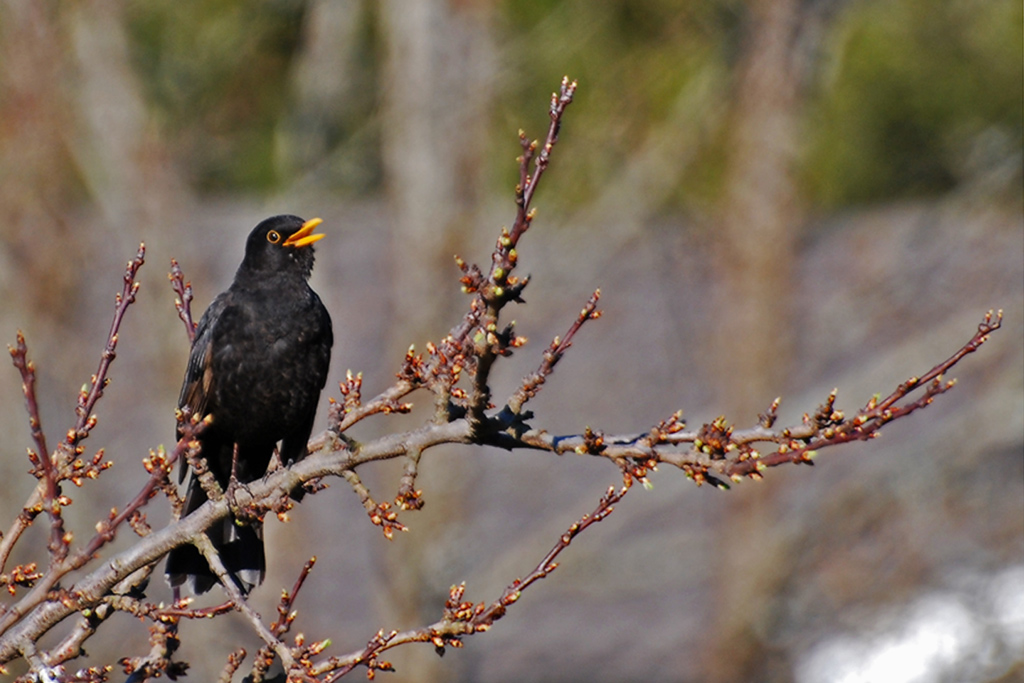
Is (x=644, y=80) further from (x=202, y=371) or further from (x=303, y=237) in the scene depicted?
(x=202, y=371)

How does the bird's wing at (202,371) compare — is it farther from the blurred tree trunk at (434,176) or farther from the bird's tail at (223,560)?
the blurred tree trunk at (434,176)

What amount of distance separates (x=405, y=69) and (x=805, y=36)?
3.49 meters

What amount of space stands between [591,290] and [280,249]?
7.02 meters

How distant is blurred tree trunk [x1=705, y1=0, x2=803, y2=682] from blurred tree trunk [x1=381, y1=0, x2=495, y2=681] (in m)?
2.28

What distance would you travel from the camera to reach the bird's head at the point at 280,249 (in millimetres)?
5148

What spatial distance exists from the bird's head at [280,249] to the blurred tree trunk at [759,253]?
592 cm

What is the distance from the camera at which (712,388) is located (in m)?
12.9

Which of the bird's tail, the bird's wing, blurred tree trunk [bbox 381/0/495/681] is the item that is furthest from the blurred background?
the bird's tail

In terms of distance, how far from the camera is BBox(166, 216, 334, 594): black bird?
4934 mm

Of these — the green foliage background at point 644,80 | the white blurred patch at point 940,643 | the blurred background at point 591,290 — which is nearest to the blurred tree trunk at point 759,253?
the blurred background at point 591,290

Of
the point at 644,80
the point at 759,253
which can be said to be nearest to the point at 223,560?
the point at 759,253

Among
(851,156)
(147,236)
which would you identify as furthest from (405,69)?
(851,156)

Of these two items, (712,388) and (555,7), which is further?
(555,7)

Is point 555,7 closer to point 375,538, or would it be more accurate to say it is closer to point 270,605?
point 375,538
